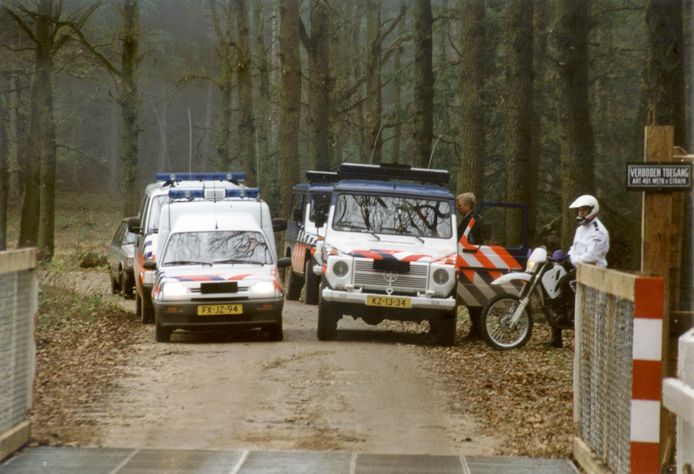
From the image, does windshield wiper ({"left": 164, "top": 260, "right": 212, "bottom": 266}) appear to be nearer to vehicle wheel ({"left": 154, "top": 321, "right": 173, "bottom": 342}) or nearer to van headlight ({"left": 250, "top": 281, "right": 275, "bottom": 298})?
van headlight ({"left": 250, "top": 281, "right": 275, "bottom": 298})

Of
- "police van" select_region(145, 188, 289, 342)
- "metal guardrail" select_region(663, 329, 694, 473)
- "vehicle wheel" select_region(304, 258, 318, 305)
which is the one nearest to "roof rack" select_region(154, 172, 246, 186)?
"vehicle wheel" select_region(304, 258, 318, 305)

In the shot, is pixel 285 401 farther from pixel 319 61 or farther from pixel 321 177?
pixel 319 61

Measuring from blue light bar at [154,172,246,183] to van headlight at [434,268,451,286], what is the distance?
23.8 feet

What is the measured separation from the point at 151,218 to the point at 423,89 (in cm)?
941

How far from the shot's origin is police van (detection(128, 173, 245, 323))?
21377 mm

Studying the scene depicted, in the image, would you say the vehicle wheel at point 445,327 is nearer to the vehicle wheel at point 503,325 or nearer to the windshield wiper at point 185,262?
the vehicle wheel at point 503,325

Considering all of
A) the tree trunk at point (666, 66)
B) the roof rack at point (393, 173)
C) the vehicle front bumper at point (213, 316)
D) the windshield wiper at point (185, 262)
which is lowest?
the vehicle front bumper at point (213, 316)

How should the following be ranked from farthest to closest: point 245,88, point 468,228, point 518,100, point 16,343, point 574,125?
1. point 245,88
2. point 518,100
3. point 574,125
4. point 468,228
5. point 16,343

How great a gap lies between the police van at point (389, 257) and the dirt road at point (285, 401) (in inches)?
22.2

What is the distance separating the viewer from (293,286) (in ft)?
91.2

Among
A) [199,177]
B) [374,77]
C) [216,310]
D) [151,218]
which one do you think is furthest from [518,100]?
[374,77]

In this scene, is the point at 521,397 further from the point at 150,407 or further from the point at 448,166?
the point at 448,166

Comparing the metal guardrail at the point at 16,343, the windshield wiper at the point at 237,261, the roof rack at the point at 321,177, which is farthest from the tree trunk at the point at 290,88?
the metal guardrail at the point at 16,343

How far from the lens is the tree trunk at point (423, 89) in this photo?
2981cm
